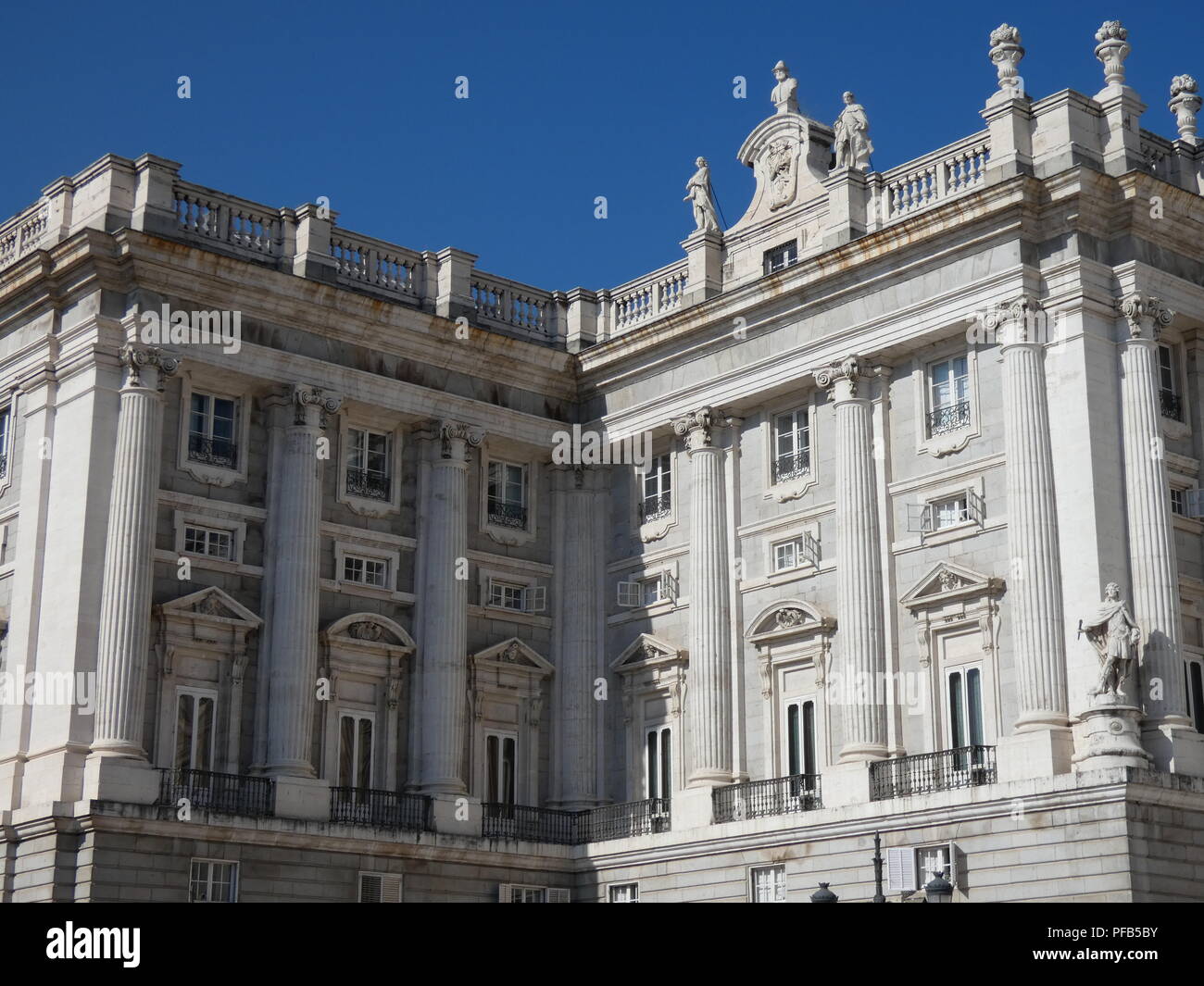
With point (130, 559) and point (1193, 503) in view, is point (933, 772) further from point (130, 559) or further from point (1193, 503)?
point (130, 559)

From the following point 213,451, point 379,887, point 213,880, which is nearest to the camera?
point 213,880

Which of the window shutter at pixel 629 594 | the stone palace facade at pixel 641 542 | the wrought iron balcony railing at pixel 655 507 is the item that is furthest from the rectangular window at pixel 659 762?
the wrought iron balcony railing at pixel 655 507

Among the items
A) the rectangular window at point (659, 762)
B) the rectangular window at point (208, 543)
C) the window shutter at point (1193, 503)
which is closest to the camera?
the window shutter at point (1193, 503)

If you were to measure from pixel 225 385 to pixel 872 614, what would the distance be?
13559mm

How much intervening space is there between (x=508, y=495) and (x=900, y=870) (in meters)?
13.3

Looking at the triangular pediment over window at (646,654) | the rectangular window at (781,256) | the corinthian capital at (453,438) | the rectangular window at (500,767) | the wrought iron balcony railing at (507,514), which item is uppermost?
the rectangular window at (781,256)

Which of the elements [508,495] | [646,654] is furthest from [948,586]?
[508,495]

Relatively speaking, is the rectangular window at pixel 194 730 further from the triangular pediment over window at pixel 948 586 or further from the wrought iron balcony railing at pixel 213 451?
the triangular pediment over window at pixel 948 586

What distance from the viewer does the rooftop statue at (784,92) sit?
134 ft

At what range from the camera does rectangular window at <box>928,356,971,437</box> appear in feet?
113

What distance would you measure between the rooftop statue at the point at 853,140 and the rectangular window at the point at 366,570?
493 inches

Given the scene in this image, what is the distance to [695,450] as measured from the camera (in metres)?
38.3

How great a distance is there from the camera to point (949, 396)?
34.7m

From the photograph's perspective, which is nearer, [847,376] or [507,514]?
[847,376]
